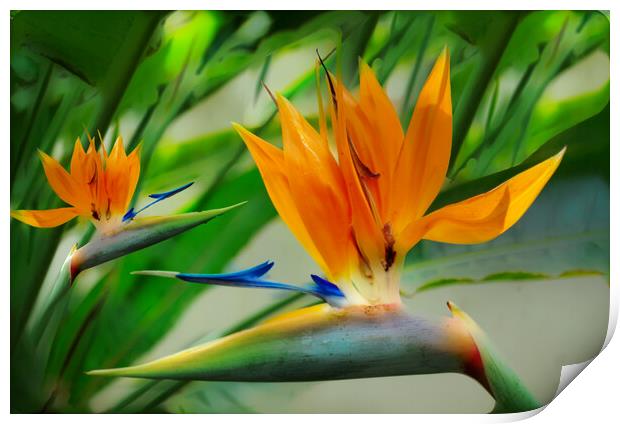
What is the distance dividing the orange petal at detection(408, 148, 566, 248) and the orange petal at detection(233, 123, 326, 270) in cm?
30

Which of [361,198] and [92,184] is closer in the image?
[361,198]

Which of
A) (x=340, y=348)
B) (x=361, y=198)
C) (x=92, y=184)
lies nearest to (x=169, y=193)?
(x=92, y=184)

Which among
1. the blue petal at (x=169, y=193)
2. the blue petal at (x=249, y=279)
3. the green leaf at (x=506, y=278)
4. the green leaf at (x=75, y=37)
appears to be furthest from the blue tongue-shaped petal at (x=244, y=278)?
the green leaf at (x=75, y=37)

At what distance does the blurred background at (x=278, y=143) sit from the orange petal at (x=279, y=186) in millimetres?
29

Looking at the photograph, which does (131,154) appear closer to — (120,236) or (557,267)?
(120,236)

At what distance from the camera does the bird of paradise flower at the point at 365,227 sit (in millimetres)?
1822

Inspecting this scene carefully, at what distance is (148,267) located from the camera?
190 centimetres

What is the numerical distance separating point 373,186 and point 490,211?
14.0 inches

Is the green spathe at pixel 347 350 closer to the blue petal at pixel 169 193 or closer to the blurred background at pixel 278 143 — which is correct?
the blurred background at pixel 278 143

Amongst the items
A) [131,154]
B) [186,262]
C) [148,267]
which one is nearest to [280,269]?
[186,262]

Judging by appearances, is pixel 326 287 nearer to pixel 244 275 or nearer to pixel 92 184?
pixel 244 275

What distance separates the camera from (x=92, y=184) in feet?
6.28

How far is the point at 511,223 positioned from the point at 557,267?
20 cm

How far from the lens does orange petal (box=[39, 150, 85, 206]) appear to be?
191cm
